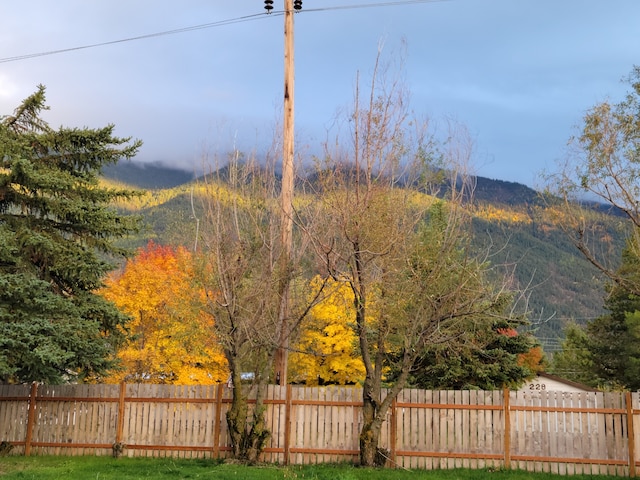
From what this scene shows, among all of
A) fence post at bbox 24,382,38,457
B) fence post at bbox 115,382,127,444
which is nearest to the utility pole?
fence post at bbox 115,382,127,444

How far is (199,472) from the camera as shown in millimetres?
10859

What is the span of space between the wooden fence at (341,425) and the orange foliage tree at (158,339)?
2370 millimetres

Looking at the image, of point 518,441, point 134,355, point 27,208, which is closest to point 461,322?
point 518,441

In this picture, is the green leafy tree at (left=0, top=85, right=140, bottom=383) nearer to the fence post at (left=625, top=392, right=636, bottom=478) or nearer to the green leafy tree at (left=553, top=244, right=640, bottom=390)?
the fence post at (left=625, top=392, right=636, bottom=478)

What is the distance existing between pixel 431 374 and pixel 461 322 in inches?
300

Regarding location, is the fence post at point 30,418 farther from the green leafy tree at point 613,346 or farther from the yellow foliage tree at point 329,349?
the green leafy tree at point 613,346

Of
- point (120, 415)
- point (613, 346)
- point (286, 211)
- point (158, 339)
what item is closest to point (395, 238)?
point (286, 211)

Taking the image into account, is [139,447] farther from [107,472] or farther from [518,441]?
[518,441]

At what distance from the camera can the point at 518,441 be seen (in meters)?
12.0

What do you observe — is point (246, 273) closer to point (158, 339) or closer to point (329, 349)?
point (329, 349)

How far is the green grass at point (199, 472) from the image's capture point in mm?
10391

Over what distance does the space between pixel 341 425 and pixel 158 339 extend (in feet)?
34.1

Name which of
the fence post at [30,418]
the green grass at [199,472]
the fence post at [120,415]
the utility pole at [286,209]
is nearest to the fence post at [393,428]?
the green grass at [199,472]

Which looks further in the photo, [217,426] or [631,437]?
[217,426]
